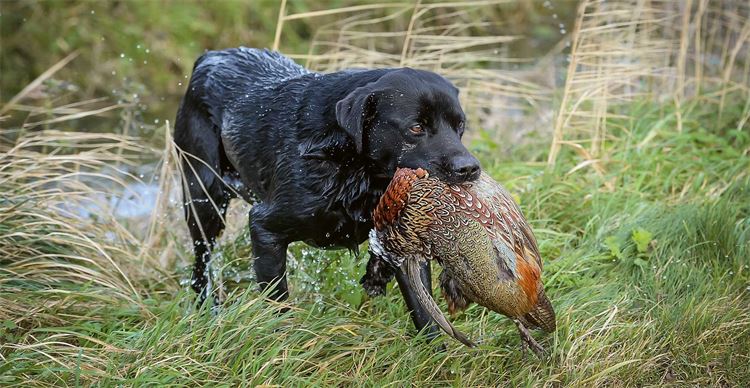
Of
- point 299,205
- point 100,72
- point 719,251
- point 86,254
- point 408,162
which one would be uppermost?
point 408,162

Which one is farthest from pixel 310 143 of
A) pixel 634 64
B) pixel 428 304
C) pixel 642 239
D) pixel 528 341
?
pixel 634 64

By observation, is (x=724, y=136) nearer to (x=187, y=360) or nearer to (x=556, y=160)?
(x=556, y=160)

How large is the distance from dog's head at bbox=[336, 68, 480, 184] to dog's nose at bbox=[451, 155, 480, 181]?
0.35ft

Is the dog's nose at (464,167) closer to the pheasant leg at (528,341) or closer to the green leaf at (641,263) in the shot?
the pheasant leg at (528,341)

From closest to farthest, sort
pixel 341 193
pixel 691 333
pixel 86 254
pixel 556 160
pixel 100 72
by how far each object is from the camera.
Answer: pixel 341 193 < pixel 691 333 < pixel 86 254 < pixel 556 160 < pixel 100 72

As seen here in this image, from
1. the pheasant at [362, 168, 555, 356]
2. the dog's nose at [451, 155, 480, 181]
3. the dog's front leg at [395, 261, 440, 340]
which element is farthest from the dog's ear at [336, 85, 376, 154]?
the dog's front leg at [395, 261, 440, 340]

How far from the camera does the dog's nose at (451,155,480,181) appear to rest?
3338 millimetres

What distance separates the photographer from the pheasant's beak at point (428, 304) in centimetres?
335

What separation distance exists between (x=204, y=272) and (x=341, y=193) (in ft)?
4.19

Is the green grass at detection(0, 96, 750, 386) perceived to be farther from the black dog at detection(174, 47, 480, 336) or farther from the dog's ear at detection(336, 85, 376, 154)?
the dog's ear at detection(336, 85, 376, 154)

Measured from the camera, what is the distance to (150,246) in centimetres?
508

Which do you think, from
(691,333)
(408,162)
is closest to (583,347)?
(691,333)

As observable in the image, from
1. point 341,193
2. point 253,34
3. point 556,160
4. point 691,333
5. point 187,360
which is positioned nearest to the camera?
point 187,360

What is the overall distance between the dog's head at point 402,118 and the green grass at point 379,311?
0.77 m
